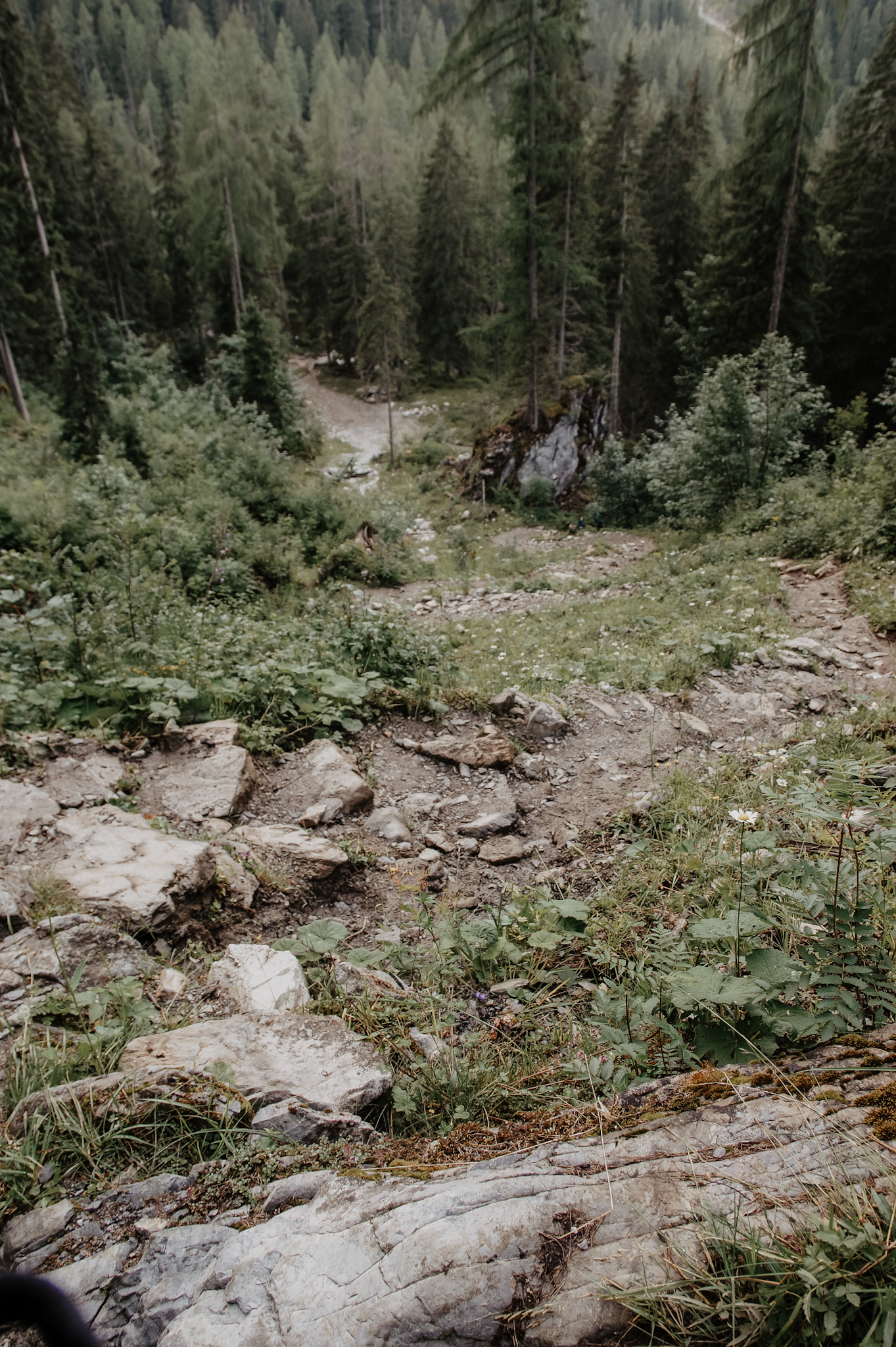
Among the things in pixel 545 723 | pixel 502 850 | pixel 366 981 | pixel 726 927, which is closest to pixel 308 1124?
pixel 366 981

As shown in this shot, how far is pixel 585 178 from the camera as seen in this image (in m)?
22.7

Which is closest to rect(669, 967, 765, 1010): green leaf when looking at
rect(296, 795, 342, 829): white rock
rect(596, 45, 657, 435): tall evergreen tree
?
rect(296, 795, 342, 829): white rock

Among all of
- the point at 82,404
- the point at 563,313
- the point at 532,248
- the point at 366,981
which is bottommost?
the point at 366,981

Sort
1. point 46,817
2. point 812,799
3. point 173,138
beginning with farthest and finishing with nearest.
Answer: point 173,138 → point 46,817 → point 812,799

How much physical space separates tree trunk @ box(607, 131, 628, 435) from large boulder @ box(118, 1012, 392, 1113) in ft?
83.2

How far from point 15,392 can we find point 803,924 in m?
25.7

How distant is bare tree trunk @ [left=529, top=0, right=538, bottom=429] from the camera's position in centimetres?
1816

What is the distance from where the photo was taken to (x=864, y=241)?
2058 centimetres

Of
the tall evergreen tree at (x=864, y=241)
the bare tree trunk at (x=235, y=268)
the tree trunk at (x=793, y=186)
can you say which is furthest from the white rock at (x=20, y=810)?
the bare tree trunk at (x=235, y=268)

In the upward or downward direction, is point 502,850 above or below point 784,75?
below

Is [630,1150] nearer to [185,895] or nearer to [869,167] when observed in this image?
[185,895]

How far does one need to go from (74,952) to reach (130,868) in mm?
589

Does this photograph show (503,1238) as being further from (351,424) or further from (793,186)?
(351,424)

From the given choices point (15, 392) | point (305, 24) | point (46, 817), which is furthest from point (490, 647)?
point (305, 24)
